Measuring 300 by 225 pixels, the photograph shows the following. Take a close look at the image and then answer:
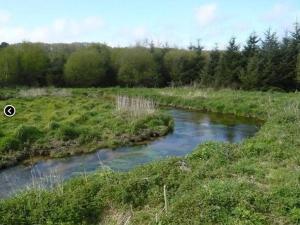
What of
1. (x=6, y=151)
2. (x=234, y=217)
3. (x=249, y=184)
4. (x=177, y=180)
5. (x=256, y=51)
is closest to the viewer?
(x=234, y=217)

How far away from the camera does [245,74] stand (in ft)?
136

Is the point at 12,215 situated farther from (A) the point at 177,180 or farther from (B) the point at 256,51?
(B) the point at 256,51

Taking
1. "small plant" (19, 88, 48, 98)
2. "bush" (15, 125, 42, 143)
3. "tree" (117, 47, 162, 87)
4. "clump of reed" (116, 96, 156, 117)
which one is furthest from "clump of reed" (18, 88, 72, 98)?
"bush" (15, 125, 42, 143)

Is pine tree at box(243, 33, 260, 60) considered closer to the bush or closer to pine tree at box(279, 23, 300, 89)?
pine tree at box(279, 23, 300, 89)

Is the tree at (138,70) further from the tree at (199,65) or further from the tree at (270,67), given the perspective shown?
the tree at (270,67)

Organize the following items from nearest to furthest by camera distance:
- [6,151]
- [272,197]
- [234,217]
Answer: [234,217], [272,197], [6,151]

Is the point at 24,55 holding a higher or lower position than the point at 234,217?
higher

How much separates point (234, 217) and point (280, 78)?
1379 inches

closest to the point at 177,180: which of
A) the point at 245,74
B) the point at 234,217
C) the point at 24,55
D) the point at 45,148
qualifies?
the point at 234,217

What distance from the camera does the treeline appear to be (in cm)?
4134

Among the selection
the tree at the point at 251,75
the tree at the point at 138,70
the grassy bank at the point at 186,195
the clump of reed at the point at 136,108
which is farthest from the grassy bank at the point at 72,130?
the tree at the point at 138,70

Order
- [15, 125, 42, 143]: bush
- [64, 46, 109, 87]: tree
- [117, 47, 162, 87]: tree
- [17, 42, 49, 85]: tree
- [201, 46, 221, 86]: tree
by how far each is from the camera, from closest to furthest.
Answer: [15, 125, 42, 143]: bush, [201, 46, 221, 86]: tree, [17, 42, 49, 85]: tree, [64, 46, 109, 87]: tree, [117, 47, 162, 87]: tree

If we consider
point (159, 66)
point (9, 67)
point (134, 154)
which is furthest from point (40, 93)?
point (134, 154)

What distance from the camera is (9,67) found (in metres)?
48.5
